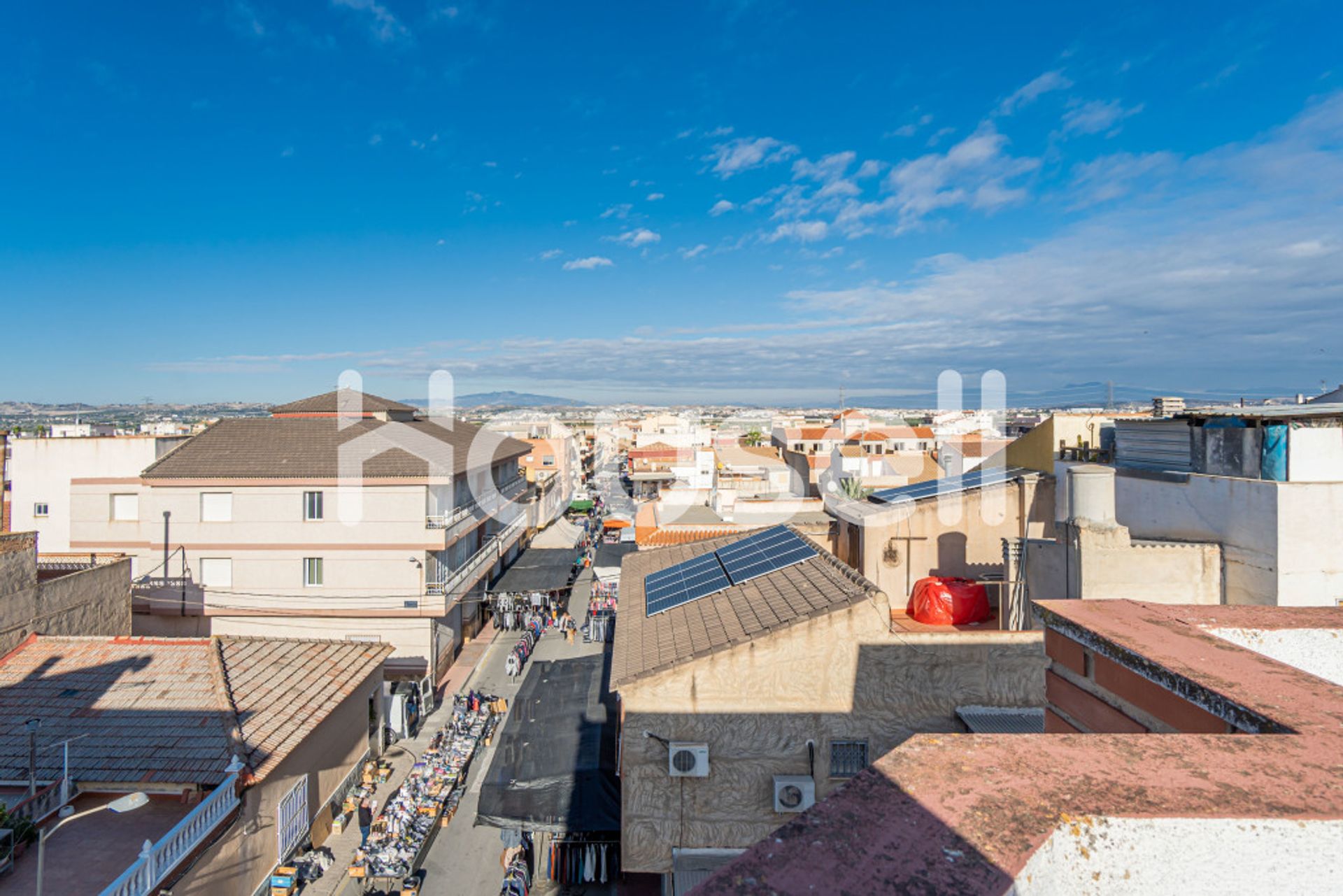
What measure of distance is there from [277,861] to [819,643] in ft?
29.0

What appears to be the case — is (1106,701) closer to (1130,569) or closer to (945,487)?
(1130,569)

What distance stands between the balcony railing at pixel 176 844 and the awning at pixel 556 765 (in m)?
3.24

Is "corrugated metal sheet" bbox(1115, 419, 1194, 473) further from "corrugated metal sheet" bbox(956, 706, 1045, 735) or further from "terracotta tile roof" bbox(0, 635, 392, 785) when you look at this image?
"terracotta tile roof" bbox(0, 635, 392, 785)

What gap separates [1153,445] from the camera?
11797 mm

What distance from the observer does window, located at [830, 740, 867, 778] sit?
25.1 ft

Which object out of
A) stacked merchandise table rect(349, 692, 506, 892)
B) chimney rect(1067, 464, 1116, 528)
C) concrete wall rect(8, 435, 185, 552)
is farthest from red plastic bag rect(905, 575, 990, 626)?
concrete wall rect(8, 435, 185, 552)

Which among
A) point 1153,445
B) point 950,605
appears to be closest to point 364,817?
point 950,605

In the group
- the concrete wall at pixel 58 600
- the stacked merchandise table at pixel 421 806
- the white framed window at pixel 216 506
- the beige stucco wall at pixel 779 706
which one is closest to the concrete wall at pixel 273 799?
the stacked merchandise table at pixel 421 806

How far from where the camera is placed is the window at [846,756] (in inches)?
302

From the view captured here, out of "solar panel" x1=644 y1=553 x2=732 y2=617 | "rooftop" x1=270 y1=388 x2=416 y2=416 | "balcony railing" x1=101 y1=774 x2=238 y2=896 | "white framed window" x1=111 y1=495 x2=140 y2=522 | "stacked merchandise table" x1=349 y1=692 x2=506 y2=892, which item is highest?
"rooftop" x1=270 y1=388 x2=416 y2=416

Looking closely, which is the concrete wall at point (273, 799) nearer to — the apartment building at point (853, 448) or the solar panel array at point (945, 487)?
the solar panel array at point (945, 487)

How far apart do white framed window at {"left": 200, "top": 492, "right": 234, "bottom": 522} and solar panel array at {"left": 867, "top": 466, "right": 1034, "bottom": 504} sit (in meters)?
18.4

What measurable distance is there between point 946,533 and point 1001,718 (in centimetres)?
537

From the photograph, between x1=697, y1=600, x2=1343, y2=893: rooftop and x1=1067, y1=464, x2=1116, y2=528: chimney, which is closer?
x1=697, y1=600, x2=1343, y2=893: rooftop
